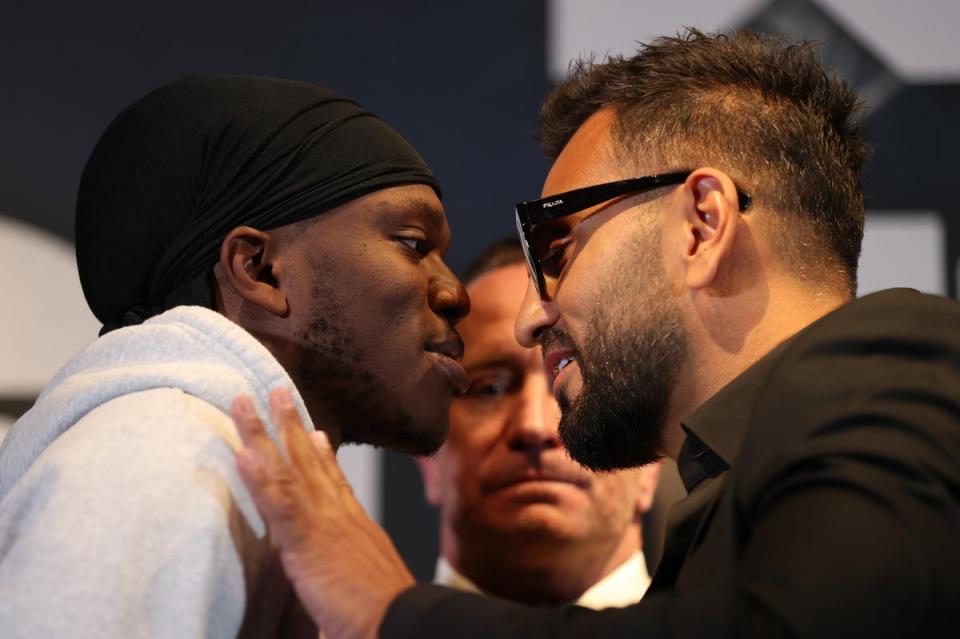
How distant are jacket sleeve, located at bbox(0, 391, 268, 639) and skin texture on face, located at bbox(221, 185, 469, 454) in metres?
0.33

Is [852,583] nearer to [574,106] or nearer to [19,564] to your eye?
[19,564]

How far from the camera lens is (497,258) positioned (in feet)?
8.11

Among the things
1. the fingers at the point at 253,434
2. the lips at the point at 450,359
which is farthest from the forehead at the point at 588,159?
the fingers at the point at 253,434

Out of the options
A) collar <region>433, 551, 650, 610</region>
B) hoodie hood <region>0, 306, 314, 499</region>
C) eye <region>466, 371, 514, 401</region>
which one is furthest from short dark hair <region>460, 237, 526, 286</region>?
hoodie hood <region>0, 306, 314, 499</region>

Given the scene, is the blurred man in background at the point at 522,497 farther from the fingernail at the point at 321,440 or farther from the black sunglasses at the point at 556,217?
the fingernail at the point at 321,440

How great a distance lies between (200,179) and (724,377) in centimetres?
70

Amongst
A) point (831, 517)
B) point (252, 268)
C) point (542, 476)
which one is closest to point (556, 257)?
point (252, 268)

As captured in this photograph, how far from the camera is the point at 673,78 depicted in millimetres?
1707

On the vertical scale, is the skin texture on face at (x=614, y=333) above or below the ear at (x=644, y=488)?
above

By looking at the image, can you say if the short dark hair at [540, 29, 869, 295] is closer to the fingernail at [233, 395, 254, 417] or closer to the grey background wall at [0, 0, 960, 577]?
the fingernail at [233, 395, 254, 417]

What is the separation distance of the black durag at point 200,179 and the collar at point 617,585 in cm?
87

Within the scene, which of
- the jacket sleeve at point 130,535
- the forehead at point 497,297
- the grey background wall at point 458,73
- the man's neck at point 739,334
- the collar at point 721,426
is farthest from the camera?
the grey background wall at point 458,73

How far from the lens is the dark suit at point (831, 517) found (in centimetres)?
96

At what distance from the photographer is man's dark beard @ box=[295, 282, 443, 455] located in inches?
63.4
